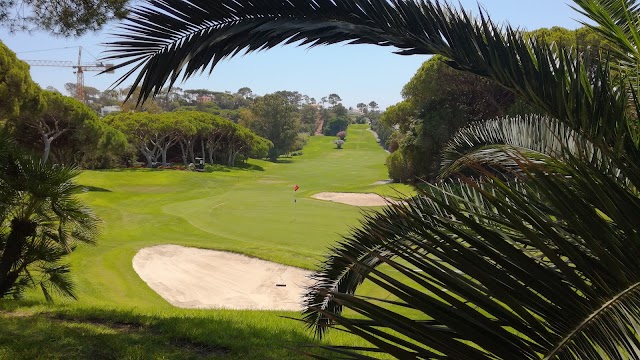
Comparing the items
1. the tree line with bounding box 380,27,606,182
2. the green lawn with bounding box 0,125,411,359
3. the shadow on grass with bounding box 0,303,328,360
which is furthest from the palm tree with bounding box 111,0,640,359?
the tree line with bounding box 380,27,606,182

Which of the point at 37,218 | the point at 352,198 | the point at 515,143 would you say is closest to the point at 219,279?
the point at 37,218

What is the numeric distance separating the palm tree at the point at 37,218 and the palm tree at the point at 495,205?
3.07 meters

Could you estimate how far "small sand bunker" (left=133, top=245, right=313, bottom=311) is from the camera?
403 inches

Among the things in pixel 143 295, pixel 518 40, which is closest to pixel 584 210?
pixel 518 40

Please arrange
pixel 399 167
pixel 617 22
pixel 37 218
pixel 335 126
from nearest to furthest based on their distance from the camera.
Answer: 1. pixel 617 22
2. pixel 37 218
3. pixel 399 167
4. pixel 335 126

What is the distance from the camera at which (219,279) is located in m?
11.5

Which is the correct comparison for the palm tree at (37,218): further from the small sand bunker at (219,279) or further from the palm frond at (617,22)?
the palm frond at (617,22)

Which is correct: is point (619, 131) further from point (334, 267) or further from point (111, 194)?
point (111, 194)

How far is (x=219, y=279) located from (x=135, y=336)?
6.71m

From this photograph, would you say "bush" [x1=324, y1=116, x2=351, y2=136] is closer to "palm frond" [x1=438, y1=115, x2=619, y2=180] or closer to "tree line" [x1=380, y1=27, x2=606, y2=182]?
"tree line" [x1=380, y1=27, x2=606, y2=182]

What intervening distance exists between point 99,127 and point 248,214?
50.2ft

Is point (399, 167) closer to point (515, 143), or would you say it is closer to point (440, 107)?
point (440, 107)

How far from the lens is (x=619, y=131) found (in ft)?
7.19

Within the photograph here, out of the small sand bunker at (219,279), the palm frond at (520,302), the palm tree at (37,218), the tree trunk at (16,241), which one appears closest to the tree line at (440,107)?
the small sand bunker at (219,279)
